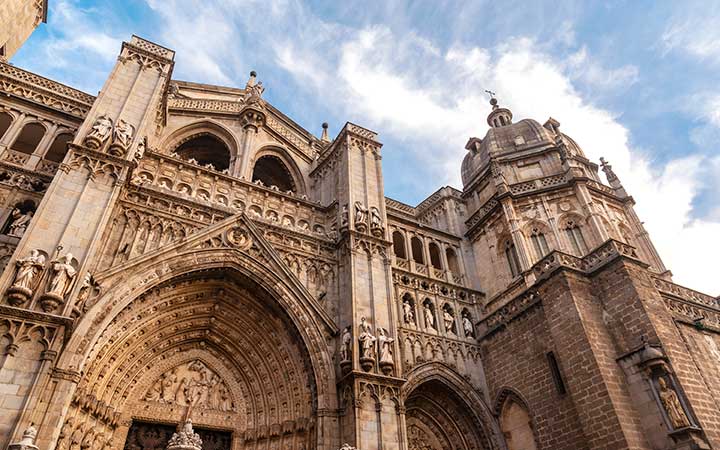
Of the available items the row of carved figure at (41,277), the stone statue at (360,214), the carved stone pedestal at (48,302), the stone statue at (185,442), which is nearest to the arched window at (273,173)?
the stone statue at (360,214)

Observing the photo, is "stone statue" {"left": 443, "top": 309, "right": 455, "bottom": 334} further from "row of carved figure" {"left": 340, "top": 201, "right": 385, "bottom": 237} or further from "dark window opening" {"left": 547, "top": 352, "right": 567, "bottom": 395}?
"row of carved figure" {"left": 340, "top": 201, "right": 385, "bottom": 237}

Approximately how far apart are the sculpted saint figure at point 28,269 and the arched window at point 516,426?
1405 centimetres

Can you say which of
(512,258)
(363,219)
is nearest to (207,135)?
(363,219)

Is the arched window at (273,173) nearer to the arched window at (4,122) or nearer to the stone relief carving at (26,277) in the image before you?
the arched window at (4,122)

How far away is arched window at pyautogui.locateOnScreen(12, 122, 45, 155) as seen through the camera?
14852 millimetres

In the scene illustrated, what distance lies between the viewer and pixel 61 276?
31.4ft

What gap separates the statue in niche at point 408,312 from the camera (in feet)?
52.0

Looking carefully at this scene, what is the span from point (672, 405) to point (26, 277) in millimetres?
15199

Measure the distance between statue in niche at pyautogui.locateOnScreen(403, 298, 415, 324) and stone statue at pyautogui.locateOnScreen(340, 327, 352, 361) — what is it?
3.49 metres

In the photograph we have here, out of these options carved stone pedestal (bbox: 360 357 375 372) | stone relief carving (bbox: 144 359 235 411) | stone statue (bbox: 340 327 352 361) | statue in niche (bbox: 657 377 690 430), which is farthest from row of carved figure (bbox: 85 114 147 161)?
statue in niche (bbox: 657 377 690 430)

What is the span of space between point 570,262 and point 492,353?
14.3ft

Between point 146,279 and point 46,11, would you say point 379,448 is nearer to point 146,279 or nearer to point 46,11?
point 146,279

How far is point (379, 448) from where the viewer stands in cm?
1114

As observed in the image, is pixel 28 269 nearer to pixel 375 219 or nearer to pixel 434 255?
pixel 375 219
